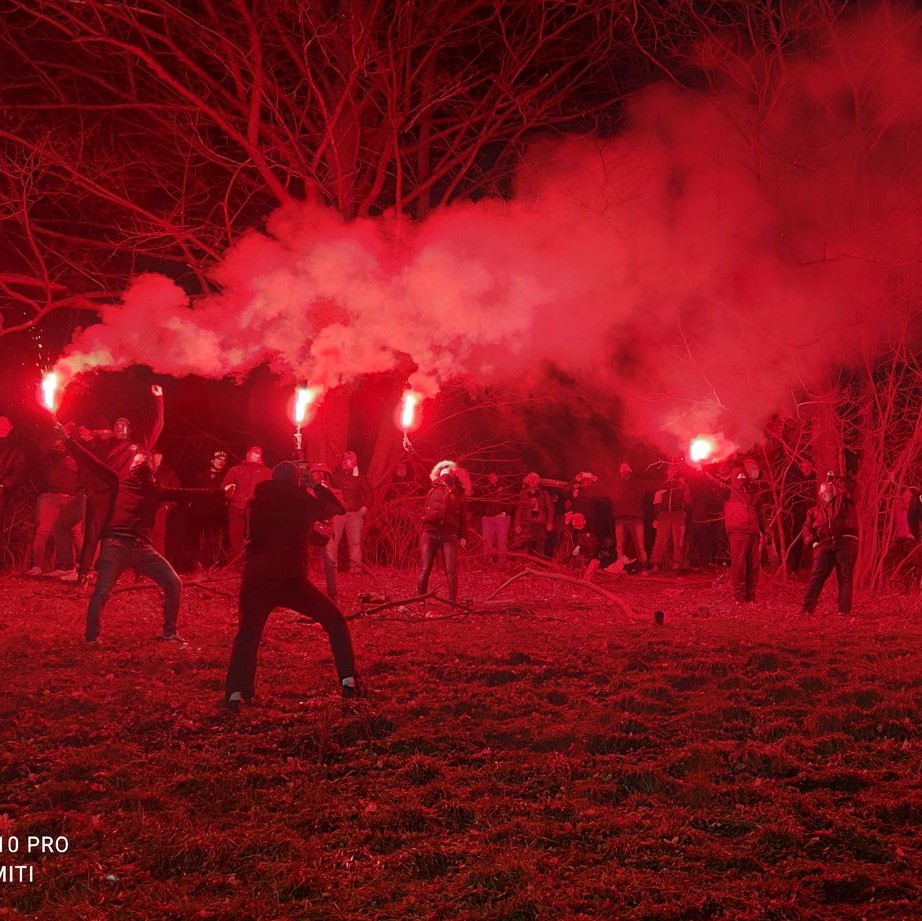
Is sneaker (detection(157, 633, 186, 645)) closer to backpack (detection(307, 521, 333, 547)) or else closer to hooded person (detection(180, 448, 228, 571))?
backpack (detection(307, 521, 333, 547))

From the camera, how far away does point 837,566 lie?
38.2 feet

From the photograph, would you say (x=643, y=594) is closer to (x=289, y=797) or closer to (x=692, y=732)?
(x=692, y=732)

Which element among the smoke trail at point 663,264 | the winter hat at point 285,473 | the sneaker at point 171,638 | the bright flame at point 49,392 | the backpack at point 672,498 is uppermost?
the smoke trail at point 663,264

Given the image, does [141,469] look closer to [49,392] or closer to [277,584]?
[49,392]

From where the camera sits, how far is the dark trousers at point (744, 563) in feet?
41.3

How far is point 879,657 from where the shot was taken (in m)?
8.62

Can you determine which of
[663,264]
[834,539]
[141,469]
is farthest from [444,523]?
[663,264]

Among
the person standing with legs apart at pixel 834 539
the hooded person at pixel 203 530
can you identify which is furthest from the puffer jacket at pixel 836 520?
the hooded person at pixel 203 530

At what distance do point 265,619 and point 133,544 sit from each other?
2325mm

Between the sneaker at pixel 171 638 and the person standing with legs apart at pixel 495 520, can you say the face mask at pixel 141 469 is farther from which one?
the person standing with legs apart at pixel 495 520

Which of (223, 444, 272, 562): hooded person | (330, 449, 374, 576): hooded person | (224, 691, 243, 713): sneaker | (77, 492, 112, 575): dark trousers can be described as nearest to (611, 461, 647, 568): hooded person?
(330, 449, 374, 576): hooded person

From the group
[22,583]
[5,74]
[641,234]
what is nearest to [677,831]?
[22,583]

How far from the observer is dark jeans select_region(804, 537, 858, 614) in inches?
451

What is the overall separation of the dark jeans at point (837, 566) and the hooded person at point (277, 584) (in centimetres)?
606
